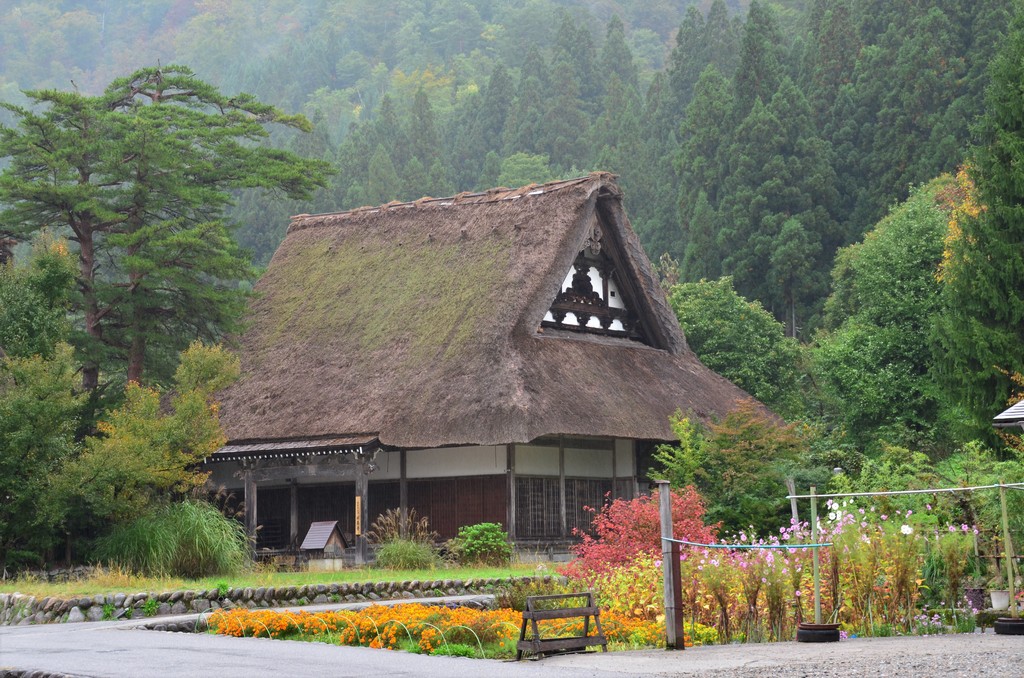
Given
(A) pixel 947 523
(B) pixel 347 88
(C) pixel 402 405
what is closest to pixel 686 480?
(C) pixel 402 405

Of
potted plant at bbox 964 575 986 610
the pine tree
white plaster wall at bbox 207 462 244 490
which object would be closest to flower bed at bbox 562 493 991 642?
potted plant at bbox 964 575 986 610

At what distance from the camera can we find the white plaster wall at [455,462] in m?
29.0

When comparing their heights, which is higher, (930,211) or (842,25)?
(842,25)

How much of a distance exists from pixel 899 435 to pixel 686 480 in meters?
8.35

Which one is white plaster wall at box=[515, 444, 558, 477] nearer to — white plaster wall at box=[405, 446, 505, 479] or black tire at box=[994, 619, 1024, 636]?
white plaster wall at box=[405, 446, 505, 479]

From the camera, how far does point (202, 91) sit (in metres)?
32.9

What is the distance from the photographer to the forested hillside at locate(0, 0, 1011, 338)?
53.3 m

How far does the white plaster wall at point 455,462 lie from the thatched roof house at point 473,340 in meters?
0.07

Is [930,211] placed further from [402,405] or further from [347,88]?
[347,88]

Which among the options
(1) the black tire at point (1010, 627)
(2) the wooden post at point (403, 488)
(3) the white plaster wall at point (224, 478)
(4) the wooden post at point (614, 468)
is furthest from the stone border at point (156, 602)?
(3) the white plaster wall at point (224, 478)

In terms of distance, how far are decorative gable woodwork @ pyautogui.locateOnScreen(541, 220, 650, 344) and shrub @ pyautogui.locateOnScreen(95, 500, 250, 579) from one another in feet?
35.2

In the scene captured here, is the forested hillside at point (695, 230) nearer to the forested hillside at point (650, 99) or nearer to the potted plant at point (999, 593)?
the forested hillside at point (650, 99)

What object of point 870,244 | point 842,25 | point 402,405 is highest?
point 842,25

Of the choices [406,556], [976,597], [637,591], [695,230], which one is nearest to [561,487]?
[406,556]
